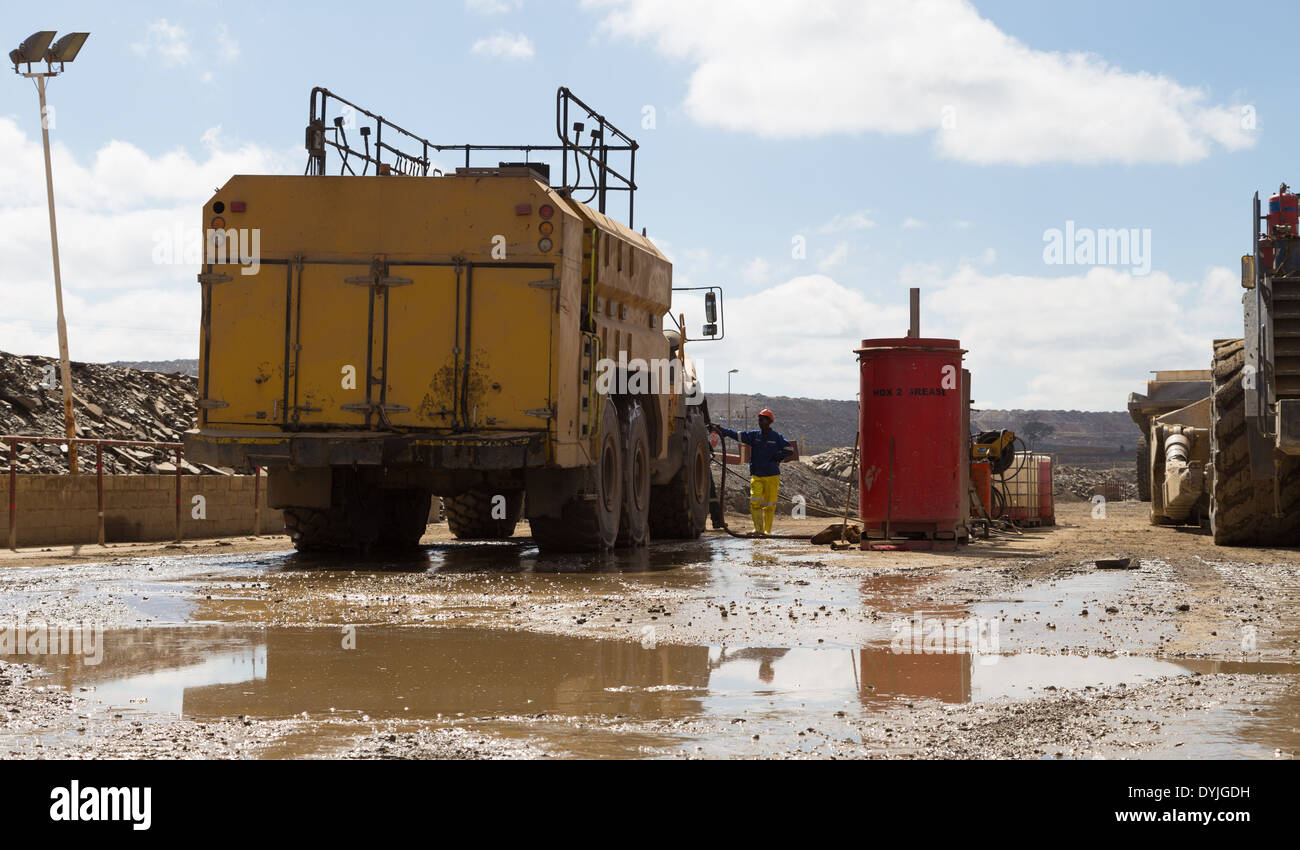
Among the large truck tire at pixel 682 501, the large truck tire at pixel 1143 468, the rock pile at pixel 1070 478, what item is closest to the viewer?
the large truck tire at pixel 682 501

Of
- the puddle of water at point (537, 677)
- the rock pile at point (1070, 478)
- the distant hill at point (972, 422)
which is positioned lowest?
the puddle of water at point (537, 677)

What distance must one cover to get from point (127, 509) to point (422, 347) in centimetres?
624

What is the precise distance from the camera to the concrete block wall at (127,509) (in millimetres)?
15820

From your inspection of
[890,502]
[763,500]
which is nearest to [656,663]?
[890,502]

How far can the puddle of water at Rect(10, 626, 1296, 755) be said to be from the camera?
19.0 ft

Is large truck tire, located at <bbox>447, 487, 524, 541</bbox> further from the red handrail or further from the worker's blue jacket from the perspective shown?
the worker's blue jacket

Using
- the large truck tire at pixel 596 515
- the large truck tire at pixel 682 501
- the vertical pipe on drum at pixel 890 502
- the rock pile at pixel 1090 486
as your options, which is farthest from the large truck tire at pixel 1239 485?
the rock pile at pixel 1090 486

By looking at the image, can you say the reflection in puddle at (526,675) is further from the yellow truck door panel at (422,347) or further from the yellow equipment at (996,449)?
the yellow equipment at (996,449)

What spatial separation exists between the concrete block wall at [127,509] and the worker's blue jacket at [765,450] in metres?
6.02

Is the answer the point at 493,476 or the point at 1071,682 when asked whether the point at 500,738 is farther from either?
the point at 493,476

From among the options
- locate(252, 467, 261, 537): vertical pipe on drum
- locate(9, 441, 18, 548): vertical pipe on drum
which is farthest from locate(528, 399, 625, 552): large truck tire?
locate(252, 467, 261, 537): vertical pipe on drum

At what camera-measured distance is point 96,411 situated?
25734 mm

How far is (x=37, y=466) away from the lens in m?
20.9
